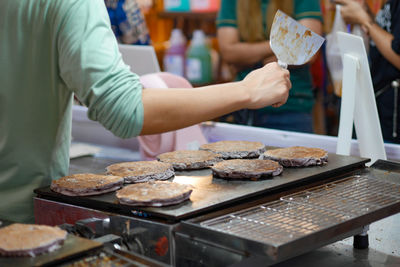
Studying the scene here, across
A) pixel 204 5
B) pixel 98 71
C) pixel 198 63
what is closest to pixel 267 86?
pixel 98 71

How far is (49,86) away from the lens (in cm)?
126

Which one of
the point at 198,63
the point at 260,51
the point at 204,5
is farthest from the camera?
the point at 204,5

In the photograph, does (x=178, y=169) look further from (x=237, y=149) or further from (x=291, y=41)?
(x=291, y=41)

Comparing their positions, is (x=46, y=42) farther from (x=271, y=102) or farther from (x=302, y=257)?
(x=302, y=257)

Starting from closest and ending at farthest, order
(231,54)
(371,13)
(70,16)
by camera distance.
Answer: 1. (70,16)
2. (371,13)
3. (231,54)

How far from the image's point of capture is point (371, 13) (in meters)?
2.68

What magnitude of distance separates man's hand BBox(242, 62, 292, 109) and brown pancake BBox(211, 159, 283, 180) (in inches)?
6.4

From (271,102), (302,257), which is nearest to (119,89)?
(271,102)

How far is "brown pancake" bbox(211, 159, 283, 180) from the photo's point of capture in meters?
1.36

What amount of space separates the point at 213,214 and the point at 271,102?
33cm

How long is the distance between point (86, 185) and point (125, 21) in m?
1.88

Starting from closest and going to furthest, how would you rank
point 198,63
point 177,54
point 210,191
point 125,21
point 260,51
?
point 210,191, point 260,51, point 125,21, point 198,63, point 177,54

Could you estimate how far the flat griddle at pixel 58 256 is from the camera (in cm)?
93

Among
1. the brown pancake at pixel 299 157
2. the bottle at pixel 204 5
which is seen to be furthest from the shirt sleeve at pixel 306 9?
the brown pancake at pixel 299 157
